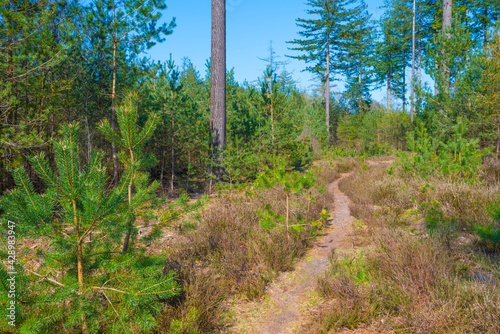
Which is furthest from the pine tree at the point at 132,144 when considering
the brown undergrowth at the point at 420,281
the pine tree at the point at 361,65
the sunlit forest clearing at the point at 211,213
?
the pine tree at the point at 361,65

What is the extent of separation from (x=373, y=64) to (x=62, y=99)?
30333 millimetres

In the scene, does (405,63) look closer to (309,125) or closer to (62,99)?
(309,125)

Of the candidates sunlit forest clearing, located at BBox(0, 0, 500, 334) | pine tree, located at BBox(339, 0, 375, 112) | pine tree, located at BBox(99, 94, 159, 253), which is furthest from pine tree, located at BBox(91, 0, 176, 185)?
pine tree, located at BBox(339, 0, 375, 112)

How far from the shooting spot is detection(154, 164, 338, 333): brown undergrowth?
2432 millimetres

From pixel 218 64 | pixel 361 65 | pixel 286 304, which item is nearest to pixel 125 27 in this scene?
pixel 218 64

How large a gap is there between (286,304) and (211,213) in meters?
2.00

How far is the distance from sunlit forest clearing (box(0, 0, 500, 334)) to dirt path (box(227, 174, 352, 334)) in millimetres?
19

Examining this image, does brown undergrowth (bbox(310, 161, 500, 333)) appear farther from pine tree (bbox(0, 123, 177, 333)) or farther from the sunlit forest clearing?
pine tree (bbox(0, 123, 177, 333))

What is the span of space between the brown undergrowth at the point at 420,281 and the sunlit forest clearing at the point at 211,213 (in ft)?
0.06

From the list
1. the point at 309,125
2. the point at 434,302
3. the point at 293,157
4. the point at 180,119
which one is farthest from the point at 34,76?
the point at 309,125

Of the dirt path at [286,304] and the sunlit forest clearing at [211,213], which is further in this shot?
the dirt path at [286,304]

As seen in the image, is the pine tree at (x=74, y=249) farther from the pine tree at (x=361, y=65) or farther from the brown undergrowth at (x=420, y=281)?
the pine tree at (x=361, y=65)

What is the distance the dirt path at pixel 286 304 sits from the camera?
2.52m

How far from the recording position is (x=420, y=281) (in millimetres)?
2369
